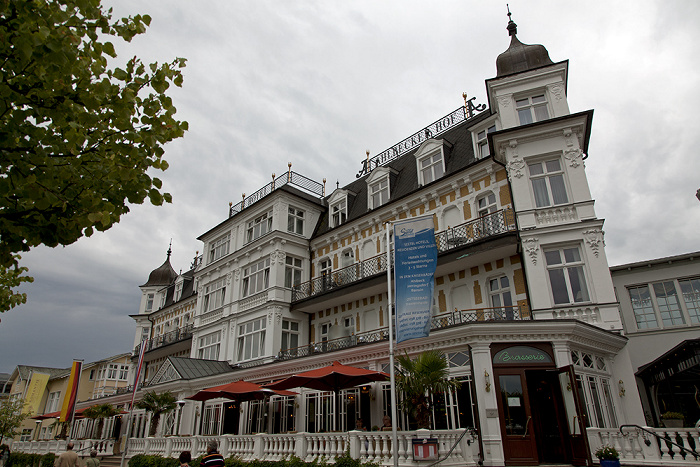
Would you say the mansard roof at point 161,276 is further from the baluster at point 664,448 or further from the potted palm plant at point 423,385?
the baluster at point 664,448

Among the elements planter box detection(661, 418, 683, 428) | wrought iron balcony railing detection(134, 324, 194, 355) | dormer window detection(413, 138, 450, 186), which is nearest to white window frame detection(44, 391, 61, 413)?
wrought iron balcony railing detection(134, 324, 194, 355)

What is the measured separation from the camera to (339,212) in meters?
26.1

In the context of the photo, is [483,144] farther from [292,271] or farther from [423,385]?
[292,271]

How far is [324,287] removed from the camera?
75.7 ft

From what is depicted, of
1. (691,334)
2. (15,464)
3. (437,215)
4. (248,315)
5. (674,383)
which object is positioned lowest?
(15,464)

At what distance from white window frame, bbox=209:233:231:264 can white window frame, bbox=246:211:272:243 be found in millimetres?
2124

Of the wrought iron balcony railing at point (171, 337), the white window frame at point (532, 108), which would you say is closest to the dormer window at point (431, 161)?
the white window frame at point (532, 108)

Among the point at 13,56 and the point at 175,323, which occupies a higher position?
the point at 175,323

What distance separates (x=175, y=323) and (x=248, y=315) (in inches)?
550

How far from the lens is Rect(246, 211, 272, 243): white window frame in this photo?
1043 inches

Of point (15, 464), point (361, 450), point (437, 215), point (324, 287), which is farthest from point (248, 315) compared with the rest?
point (15, 464)

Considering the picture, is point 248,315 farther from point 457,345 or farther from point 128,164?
point 128,164

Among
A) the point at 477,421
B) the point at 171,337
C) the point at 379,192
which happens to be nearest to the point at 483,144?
the point at 379,192

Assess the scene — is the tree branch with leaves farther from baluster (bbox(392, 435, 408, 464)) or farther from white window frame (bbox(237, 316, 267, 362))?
white window frame (bbox(237, 316, 267, 362))
